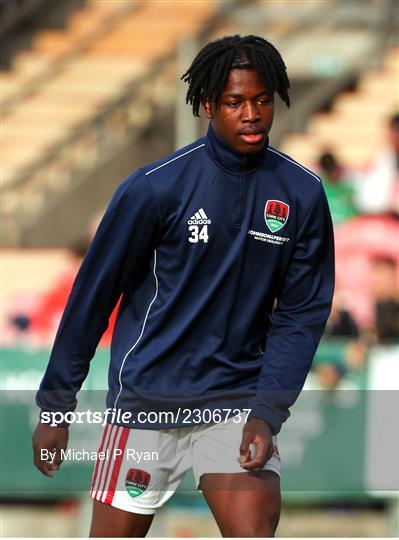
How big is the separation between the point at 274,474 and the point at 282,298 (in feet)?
1.65

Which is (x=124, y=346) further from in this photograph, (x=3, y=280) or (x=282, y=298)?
(x=3, y=280)

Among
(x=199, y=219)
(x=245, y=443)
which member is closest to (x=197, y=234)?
(x=199, y=219)

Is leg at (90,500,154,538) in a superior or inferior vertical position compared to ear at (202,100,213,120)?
inferior

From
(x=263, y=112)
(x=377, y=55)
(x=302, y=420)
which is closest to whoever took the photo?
(x=263, y=112)

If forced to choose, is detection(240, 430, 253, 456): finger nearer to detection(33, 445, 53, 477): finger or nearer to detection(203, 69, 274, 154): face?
detection(33, 445, 53, 477): finger

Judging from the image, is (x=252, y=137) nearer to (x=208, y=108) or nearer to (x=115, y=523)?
(x=208, y=108)

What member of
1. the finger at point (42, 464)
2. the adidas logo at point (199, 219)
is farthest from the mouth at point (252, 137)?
the finger at point (42, 464)

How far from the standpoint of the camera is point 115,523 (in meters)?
3.53

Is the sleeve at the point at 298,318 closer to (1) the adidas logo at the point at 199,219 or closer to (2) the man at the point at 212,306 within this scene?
(2) the man at the point at 212,306

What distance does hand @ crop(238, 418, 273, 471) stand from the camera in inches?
135

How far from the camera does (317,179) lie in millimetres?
3590

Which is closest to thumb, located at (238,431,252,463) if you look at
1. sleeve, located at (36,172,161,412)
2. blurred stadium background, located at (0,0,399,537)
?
sleeve, located at (36,172,161,412)

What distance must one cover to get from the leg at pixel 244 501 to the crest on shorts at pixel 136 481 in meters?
0.16

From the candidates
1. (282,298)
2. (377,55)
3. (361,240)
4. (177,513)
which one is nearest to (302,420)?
(177,513)
